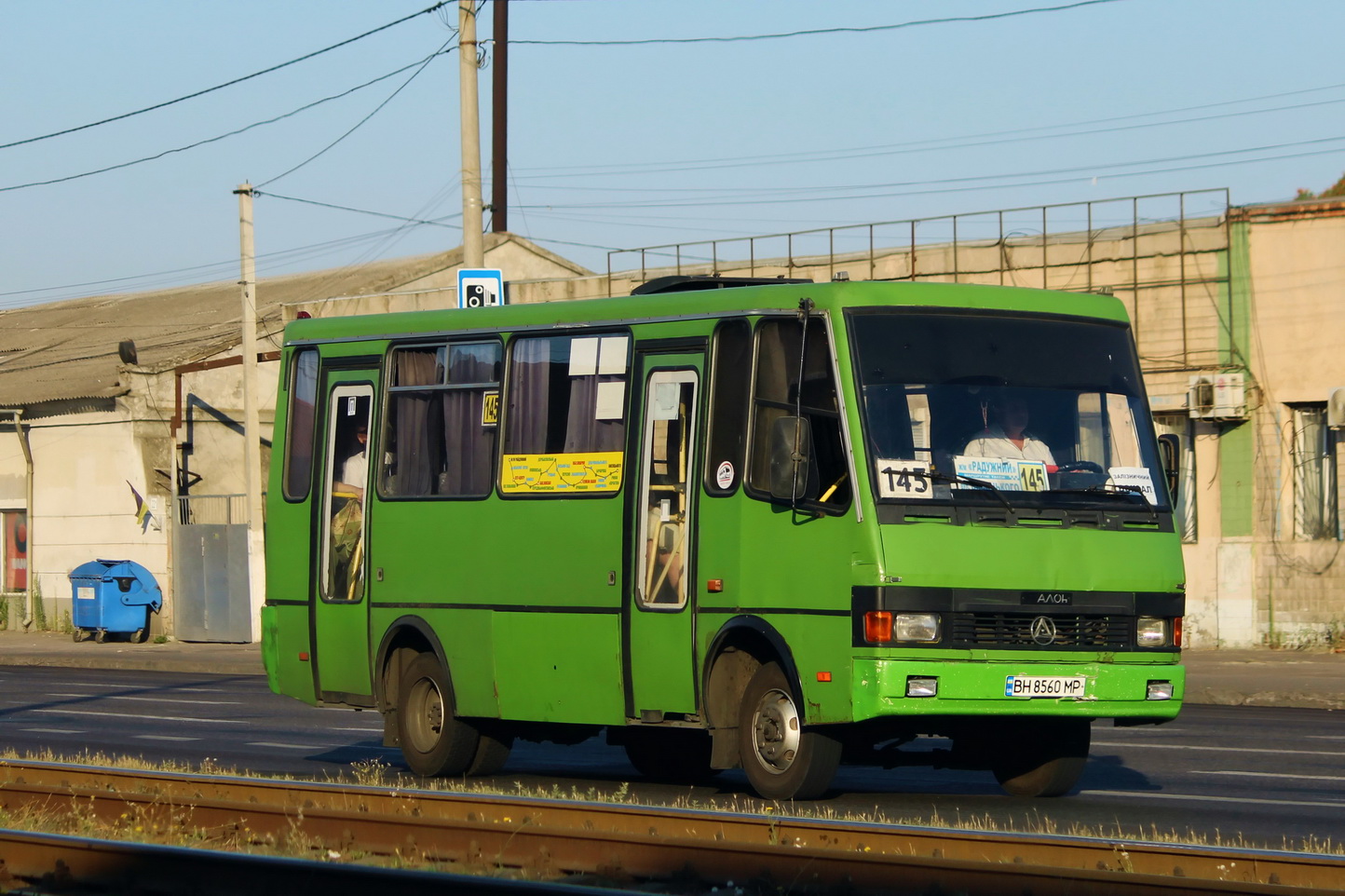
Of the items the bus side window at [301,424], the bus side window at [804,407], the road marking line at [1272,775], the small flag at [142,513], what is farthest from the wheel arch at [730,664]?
the small flag at [142,513]

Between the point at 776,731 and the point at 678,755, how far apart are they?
2701 millimetres

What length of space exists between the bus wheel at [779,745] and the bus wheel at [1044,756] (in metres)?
1.47

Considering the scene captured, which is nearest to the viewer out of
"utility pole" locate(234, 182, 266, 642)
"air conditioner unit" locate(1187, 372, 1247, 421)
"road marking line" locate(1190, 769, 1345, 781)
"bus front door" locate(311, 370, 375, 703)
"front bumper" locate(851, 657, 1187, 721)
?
"front bumper" locate(851, 657, 1187, 721)

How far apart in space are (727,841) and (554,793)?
3.58m

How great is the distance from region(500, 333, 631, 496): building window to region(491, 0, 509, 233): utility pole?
36892mm

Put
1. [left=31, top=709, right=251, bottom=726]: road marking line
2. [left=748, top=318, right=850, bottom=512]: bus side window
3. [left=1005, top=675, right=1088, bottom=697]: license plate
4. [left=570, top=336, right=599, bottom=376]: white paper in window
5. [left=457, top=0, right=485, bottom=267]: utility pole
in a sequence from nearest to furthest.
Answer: [left=1005, top=675, right=1088, bottom=697]: license plate < [left=748, top=318, right=850, bottom=512]: bus side window < [left=570, top=336, right=599, bottom=376]: white paper in window < [left=31, top=709, right=251, bottom=726]: road marking line < [left=457, top=0, right=485, bottom=267]: utility pole

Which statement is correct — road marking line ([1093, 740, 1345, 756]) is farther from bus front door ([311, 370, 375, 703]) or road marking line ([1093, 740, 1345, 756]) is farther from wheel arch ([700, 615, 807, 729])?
bus front door ([311, 370, 375, 703])

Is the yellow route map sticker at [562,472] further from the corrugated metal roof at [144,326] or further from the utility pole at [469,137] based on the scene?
the corrugated metal roof at [144,326]

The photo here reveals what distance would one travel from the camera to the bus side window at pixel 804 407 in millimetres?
10695

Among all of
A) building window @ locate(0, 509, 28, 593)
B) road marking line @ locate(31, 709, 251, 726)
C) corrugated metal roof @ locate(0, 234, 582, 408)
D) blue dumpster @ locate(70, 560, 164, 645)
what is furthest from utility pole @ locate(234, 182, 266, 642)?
road marking line @ locate(31, 709, 251, 726)

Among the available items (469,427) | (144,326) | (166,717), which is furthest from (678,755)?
(144,326)

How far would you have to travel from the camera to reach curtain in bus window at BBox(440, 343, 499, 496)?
43.2 ft

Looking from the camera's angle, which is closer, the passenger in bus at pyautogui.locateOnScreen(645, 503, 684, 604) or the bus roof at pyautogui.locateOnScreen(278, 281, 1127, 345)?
the bus roof at pyautogui.locateOnScreen(278, 281, 1127, 345)

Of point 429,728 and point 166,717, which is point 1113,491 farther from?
point 166,717
